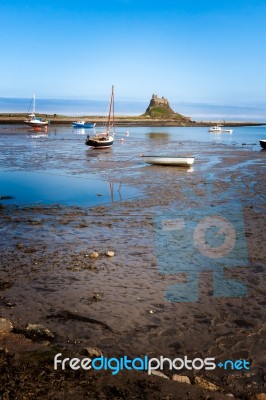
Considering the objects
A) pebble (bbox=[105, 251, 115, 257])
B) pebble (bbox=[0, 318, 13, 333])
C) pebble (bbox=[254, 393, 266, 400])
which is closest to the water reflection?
pebble (bbox=[105, 251, 115, 257])

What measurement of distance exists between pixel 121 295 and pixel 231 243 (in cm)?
553

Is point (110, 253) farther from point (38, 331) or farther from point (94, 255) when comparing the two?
point (38, 331)

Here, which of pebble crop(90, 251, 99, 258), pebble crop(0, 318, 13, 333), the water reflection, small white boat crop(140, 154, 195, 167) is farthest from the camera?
small white boat crop(140, 154, 195, 167)

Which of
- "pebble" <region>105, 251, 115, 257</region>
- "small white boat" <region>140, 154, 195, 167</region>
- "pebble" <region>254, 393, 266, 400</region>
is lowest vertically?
"pebble" <region>254, 393, 266, 400</region>

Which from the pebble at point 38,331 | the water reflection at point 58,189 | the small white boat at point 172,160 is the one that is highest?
the small white boat at point 172,160

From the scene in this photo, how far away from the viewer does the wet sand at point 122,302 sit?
5871mm

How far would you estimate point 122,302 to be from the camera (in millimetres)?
8570

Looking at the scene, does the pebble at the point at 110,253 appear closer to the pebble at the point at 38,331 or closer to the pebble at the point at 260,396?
the pebble at the point at 38,331

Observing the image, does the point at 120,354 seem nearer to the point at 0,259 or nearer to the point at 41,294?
the point at 41,294

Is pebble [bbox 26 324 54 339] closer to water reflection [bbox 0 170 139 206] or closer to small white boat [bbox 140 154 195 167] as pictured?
water reflection [bbox 0 170 139 206]

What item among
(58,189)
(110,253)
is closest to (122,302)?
(110,253)

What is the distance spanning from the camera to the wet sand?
5871 mm

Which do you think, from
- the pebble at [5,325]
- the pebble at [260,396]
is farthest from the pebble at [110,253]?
the pebble at [260,396]

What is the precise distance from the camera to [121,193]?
22.8 meters
